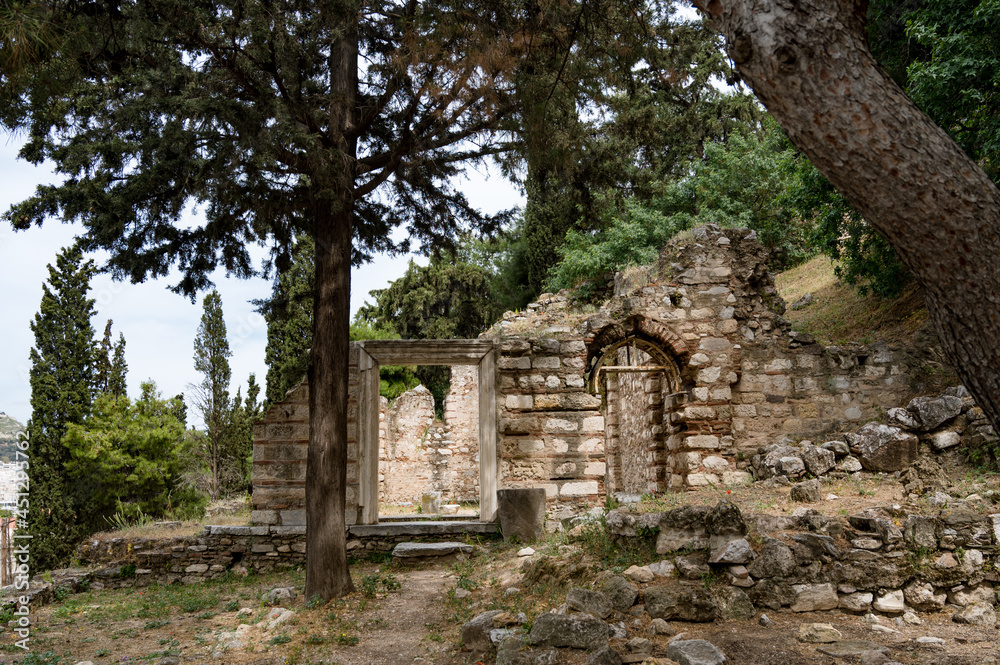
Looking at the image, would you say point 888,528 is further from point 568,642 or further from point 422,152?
point 422,152

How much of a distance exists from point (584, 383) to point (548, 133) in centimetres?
375

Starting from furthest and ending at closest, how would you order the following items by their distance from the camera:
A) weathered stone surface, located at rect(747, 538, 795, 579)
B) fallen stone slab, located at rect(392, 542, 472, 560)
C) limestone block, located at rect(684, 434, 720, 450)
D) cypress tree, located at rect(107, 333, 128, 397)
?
cypress tree, located at rect(107, 333, 128, 397) → limestone block, located at rect(684, 434, 720, 450) → fallen stone slab, located at rect(392, 542, 472, 560) → weathered stone surface, located at rect(747, 538, 795, 579)

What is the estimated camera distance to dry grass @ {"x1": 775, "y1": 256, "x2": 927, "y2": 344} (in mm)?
10516

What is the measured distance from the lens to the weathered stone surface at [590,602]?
4391 mm

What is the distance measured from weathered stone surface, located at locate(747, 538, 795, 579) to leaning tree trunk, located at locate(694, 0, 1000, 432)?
2473mm

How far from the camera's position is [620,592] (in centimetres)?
452

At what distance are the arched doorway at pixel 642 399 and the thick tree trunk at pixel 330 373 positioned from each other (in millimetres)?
4269

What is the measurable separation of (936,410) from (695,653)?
6.01 meters

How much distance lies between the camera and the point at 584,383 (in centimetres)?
928

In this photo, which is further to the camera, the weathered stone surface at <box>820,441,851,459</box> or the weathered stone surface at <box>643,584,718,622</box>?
the weathered stone surface at <box>820,441,851,459</box>

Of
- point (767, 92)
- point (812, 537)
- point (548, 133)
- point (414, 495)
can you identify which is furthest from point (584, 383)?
point (414, 495)

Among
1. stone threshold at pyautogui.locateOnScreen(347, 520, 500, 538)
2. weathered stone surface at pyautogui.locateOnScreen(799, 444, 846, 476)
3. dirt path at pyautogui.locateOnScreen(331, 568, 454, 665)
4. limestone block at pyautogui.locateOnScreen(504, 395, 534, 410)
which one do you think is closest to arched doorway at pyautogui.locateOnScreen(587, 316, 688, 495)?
limestone block at pyautogui.locateOnScreen(504, 395, 534, 410)

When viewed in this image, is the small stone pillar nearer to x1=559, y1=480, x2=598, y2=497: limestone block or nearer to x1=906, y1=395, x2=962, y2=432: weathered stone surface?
x1=559, y1=480, x2=598, y2=497: limestone block

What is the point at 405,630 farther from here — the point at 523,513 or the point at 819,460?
the point at 819,460
